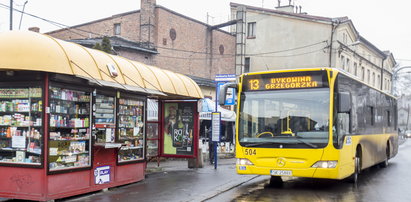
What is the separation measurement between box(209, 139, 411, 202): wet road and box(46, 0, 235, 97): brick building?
674 inches

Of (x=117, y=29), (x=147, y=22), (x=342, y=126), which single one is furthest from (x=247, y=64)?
(x=342, y=126)

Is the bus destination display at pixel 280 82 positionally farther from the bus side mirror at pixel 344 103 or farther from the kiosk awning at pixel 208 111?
the kiosk awning at pixel 208 111

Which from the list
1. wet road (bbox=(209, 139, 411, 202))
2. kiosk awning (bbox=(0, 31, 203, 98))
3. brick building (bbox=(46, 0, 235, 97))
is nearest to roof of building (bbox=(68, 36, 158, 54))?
brick building (bbox=(46, 0, 235, 97))

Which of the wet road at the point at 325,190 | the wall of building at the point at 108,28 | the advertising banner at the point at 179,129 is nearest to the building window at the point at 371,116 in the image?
the wet road at the point at 325,190

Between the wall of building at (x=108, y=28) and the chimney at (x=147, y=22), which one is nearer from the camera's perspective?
the chimney at (x=147, y=22)

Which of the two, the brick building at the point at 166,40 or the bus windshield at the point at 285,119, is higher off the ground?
the brick building at the point at 166,40

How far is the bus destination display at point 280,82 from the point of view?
10391 millimetres

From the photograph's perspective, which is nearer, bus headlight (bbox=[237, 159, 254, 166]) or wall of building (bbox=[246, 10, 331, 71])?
bus headlight (bbox=[237, 159, 254, 166])

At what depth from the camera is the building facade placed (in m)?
38.2

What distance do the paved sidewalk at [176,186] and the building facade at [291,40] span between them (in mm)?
25975

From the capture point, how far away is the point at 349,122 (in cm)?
1118

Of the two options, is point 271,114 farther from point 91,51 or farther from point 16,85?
point 16,85

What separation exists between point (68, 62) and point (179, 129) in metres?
6.73

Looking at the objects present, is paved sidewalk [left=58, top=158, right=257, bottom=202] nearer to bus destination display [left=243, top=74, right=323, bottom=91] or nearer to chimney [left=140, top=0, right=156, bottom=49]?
bus destination display [left=243, top=74, right=323, bottom=91]
